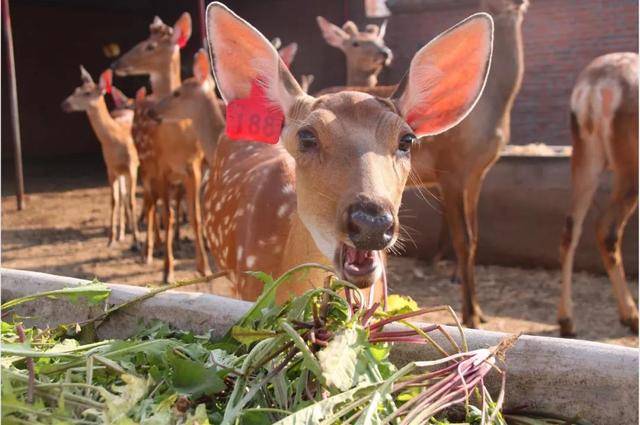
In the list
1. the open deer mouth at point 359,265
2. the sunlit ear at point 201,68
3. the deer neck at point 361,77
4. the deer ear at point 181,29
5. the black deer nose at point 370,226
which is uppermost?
the deer ear at point 181,29

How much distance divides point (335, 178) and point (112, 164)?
7.28 meters

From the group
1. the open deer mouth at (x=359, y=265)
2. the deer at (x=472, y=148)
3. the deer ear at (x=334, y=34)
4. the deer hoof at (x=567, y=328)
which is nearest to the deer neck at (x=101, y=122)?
the deer ear at (x=334, y=34)

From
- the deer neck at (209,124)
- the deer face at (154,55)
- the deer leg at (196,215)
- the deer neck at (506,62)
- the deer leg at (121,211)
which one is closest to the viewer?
the deer neck at (506,62)

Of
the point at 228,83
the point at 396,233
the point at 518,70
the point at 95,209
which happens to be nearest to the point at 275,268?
the point at 228,83

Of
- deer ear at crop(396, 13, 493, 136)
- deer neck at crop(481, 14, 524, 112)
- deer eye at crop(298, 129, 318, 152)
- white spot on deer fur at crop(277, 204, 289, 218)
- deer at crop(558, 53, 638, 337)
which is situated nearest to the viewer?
deer eye at crop(298, 129, 318, 152)

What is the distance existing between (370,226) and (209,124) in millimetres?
5086

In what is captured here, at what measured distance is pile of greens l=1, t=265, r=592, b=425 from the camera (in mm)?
1410

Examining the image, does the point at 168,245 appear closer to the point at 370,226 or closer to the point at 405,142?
the point at 405,142

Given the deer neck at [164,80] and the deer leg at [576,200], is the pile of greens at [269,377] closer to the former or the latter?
the deer leg at [576,200]

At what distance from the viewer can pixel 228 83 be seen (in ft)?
8.97

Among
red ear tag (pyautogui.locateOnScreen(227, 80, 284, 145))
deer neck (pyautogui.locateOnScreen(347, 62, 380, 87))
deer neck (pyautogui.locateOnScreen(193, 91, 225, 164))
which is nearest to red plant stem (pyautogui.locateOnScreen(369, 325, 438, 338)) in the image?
red ear tag (pyautogui.locateOnScreen(227, 80, 284, 145))

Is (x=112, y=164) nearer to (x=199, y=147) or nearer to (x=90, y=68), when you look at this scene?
(x=199, y=147)

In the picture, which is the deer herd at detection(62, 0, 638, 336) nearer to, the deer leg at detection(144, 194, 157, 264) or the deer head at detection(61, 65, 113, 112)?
the deer leg at detection(144, 194, 157, 264)

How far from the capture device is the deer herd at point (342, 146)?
2258 mm
